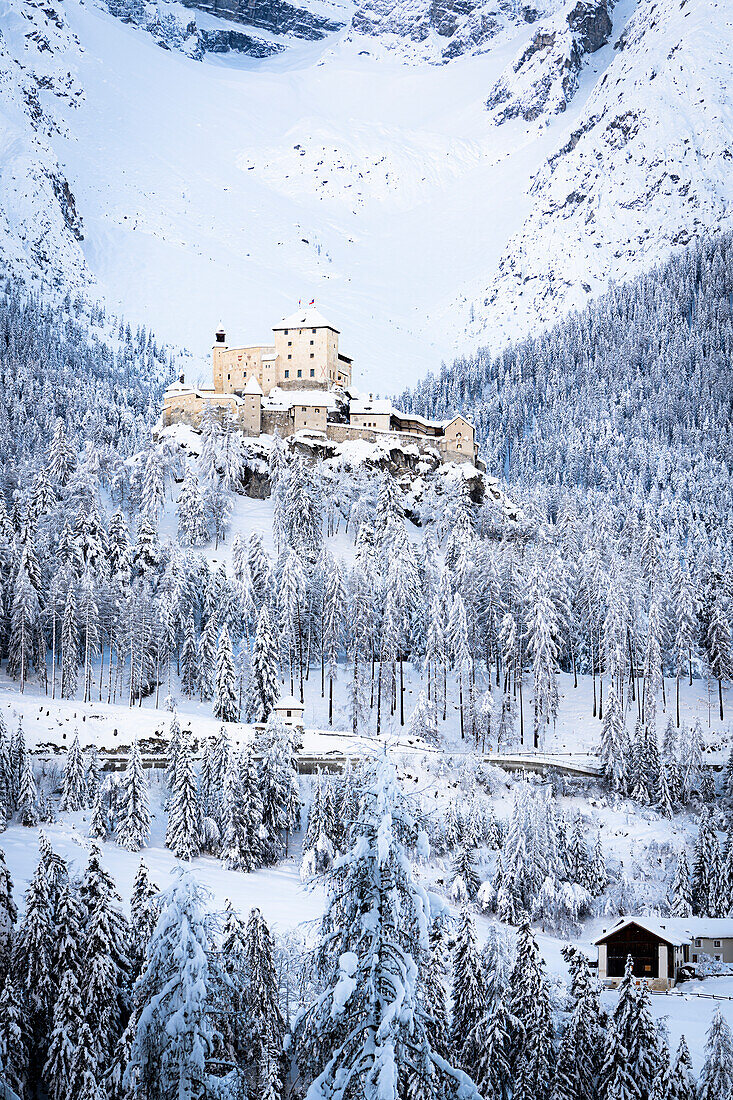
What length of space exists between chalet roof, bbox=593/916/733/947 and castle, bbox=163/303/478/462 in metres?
91.1

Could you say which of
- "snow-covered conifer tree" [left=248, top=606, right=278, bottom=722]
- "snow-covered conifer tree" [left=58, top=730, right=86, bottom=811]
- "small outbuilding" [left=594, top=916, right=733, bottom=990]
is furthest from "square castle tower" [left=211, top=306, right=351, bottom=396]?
"small outbuilding" [left=594, top=916, right=733, bottom=990]

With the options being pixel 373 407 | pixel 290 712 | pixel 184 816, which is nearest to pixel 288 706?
pixel 290 712

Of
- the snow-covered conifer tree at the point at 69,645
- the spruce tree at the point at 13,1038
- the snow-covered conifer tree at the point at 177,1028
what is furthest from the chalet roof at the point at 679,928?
the snow-covered conifer tree at the point at 69,645

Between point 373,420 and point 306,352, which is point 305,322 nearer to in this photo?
point 306,352

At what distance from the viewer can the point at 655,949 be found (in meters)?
57.3

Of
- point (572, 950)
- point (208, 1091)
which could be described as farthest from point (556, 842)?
point (208, 1091)

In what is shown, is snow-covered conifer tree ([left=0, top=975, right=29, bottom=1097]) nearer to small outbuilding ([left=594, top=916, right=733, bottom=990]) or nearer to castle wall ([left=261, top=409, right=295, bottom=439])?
small outbuilding ([left=594, top=916, right=733, bottom=990])

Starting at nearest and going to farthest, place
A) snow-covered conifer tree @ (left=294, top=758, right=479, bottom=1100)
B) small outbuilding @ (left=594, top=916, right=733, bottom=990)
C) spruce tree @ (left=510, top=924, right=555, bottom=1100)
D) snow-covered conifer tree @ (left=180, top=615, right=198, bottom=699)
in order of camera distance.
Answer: snow-covered conifer tree @ (left=294, top=758, right=479, bottom=1100) → spruce tree @ (left=510, top=924, right=555, bottom=1100) → small outbuilding @ (left=594, top=916, right=733, bottom=990) → snow-covered conifer tree @ (left=180, top=615, right=198, bottom=699)

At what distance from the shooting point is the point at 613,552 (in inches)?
5310

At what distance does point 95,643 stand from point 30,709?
15615 mm

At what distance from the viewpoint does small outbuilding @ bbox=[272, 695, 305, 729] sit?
87938mm

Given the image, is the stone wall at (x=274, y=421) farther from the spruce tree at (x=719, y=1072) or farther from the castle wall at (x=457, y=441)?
the spruce tree at (x=719, y=1072)

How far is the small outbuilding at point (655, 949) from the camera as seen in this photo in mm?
57000

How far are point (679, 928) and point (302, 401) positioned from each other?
324 ft
